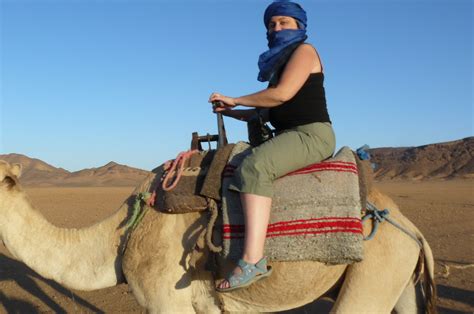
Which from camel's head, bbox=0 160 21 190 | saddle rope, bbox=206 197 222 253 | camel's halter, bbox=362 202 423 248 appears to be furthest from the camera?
camel's head, bbox=0 160 21 190

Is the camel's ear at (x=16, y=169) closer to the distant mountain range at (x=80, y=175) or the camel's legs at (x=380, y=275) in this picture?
the camel's legs at (x=380, y=275)

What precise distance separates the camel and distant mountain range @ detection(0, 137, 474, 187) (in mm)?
82624

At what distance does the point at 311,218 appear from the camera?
159 inches

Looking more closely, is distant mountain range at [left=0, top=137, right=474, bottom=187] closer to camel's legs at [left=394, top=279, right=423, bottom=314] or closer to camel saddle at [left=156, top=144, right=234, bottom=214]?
camel's legs at [left=394, top=279, right=423, bottom=314]

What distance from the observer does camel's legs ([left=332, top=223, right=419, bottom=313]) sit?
4.11m

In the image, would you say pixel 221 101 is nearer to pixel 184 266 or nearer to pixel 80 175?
pixel 184 266

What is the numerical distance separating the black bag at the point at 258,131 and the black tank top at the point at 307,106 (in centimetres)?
54

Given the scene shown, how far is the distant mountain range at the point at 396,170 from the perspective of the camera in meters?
90.9

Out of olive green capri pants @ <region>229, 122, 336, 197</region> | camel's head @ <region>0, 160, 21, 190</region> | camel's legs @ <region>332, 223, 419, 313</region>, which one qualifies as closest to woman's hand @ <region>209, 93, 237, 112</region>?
olive green capri pants @ <region>229, 122, 336, 197</region>

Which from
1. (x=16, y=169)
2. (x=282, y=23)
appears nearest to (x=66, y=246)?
(x=16, y=169)

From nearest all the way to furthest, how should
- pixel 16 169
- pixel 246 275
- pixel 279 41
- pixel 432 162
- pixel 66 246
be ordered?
pixel 246 275 → pixel 279 41 → pixel 66 246 → pixel 16 169 → pixel 432 162

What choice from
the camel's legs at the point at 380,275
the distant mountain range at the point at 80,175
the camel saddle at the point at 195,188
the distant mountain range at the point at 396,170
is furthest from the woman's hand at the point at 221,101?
the distant mountain range at the point at 80,175

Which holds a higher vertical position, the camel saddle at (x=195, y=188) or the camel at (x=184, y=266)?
the camel saddle at (x=195, y=188)

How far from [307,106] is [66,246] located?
261cm
